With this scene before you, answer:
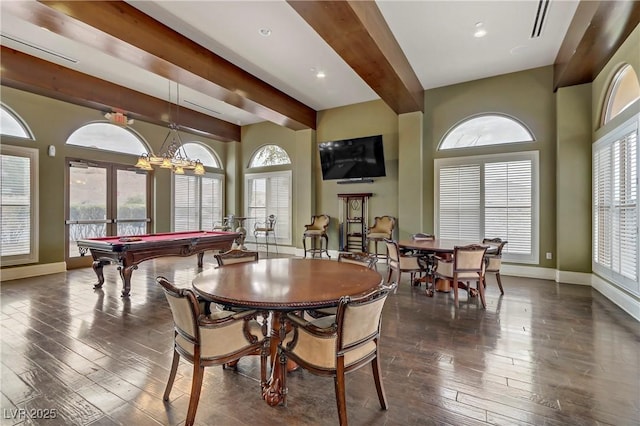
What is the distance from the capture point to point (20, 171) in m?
5.57

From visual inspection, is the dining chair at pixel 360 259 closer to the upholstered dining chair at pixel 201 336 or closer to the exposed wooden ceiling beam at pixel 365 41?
the upholstered dining chair at pixel 201 336

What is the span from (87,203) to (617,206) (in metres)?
9.70

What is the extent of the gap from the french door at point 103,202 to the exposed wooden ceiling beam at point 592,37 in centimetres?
883

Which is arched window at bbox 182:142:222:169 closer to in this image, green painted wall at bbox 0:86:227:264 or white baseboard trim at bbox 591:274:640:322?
green painted wall at bbox 0:86:227:264

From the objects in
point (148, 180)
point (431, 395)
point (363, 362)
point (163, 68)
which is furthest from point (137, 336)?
point (148, 180)

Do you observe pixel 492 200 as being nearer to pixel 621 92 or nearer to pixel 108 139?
pixel 621 92

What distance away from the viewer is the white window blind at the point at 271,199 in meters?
8.74

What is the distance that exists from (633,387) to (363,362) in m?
2.10

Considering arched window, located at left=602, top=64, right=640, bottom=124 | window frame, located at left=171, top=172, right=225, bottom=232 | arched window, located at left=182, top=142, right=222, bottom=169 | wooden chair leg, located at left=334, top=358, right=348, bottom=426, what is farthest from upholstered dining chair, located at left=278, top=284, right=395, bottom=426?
arched window, located at left=182, top=142, right=222, bottom=169

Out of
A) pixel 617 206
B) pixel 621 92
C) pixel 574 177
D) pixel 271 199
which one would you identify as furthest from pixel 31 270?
pixel 621 92

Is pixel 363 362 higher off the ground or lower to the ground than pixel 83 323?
higher

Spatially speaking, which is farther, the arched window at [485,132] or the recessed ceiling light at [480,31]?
the arched window at [485,132]

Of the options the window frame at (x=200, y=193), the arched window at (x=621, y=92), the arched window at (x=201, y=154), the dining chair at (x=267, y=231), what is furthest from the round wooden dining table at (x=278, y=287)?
the arched window at (x=201, y=154)

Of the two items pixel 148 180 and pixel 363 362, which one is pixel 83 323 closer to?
pixel 363 362
